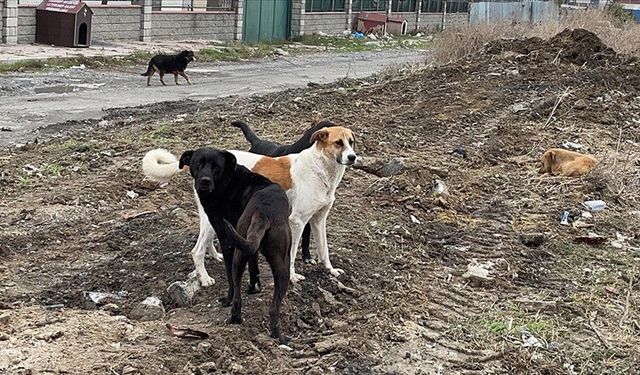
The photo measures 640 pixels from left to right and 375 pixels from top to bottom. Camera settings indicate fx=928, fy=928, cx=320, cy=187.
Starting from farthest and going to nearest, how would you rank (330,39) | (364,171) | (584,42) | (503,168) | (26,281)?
(330,39) < (584,42) < (503,168) < (364,171) < (26,281)

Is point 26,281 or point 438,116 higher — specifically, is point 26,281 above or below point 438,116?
below

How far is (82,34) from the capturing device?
24.5 m

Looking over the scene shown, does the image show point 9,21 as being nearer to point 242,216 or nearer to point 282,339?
point 242,216

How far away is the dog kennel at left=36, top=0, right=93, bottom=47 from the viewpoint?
23.9 meters

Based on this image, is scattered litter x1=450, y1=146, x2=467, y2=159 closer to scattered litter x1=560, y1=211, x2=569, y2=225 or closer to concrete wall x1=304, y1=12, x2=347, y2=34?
scattered litter x1=560, y1=211, x2=569, y2=225

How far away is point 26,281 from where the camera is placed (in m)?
6.37

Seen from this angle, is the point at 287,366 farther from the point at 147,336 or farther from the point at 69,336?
the point at 69,336

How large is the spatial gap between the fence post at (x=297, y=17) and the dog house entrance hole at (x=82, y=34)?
12315 millimetres

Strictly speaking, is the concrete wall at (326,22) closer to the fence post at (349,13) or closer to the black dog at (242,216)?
the fence post at (349,13)

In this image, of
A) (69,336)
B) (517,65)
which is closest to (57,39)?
(517,65)

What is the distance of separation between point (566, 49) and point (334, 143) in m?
14.0

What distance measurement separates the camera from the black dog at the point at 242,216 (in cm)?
518

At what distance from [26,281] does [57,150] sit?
452 centimetres

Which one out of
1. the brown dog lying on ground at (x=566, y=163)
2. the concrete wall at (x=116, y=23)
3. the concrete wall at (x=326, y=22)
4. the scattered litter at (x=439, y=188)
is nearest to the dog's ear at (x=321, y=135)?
the scattered litter at (x=439, y=188)
